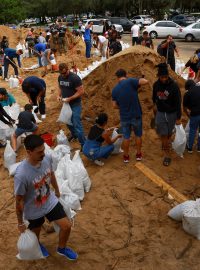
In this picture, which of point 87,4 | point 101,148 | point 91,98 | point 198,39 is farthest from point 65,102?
point 87,4

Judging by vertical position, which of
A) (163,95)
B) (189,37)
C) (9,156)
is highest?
(163,95)

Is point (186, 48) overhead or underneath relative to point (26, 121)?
underneath

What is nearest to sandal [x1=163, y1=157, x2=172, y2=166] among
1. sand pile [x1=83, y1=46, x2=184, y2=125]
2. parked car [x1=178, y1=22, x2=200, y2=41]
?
sand pile [x1=83, y1=46, x2=184, y2=125]

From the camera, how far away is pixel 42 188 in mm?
3322

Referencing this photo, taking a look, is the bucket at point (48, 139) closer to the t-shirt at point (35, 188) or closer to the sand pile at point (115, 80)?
the sand pile at point (115, 80)

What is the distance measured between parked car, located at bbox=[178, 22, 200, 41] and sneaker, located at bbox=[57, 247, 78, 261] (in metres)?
20.7

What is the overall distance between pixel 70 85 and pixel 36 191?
10.0 feet

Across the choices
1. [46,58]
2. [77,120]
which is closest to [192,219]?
[77,120]

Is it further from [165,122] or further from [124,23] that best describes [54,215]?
[124,23]

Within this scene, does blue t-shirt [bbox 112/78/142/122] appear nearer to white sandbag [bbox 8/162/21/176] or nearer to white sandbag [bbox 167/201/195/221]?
white sandbag [bbox 167/201/195/221]

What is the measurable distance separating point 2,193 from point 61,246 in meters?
1.99

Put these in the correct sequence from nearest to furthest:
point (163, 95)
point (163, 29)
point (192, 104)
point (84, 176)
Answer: point (84, 176), point (163, 95), point (192, 104), point (163, 29)

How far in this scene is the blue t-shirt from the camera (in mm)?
5234

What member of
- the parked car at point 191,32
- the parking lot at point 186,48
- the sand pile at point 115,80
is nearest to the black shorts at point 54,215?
the sand pile at point 115,80
